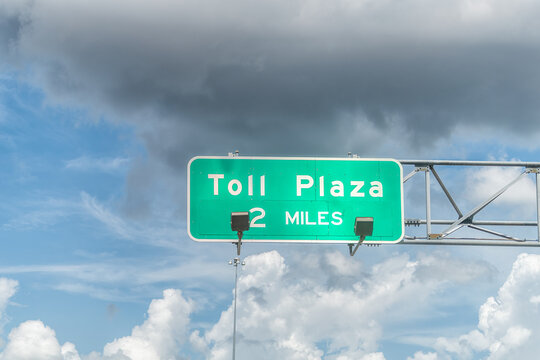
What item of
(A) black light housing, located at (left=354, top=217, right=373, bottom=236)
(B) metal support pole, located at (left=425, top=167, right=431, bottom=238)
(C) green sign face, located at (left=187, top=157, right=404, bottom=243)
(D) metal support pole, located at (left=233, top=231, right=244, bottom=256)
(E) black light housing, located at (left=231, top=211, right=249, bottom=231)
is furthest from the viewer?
(B) metal support pole, located at (left=425, top=167, right=431, bottom=238)

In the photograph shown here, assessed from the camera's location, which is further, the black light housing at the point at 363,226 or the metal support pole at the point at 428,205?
the metal support pole at the point at 428,205

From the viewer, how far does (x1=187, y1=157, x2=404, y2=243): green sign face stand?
16969 mm

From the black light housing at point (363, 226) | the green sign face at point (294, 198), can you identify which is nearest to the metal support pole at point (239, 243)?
the green sign face at point (294, 198)

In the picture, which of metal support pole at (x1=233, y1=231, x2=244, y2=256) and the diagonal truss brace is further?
the diagonal truss brace

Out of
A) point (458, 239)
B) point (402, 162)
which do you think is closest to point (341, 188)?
point (402, 162)

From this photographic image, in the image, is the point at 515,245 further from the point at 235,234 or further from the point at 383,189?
the point at 235,234

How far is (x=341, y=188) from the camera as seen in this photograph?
676 inches

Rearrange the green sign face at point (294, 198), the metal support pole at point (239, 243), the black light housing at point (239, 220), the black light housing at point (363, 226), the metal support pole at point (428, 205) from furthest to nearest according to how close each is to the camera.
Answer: the metal support pole at point (428, 205), the green sign face at point (294, 198), the metal support pole at point (239, 243), the black light housing at point (363, 226), the black light housing at point (239, 220)

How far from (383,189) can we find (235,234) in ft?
10.2

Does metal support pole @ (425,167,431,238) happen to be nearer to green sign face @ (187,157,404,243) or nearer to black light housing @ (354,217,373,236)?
green sign face @ (187,157,404,243)

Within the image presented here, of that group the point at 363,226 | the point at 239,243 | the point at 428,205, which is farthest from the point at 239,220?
the point at 428,205

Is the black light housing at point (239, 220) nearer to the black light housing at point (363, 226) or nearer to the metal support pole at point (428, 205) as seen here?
the black light housing at point (363, 226)

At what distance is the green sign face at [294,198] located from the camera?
16969 millimetres

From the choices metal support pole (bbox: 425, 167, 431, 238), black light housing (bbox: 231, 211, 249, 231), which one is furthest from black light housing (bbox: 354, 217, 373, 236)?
metal support pole (bbox: 425, 167, 431, 238)
